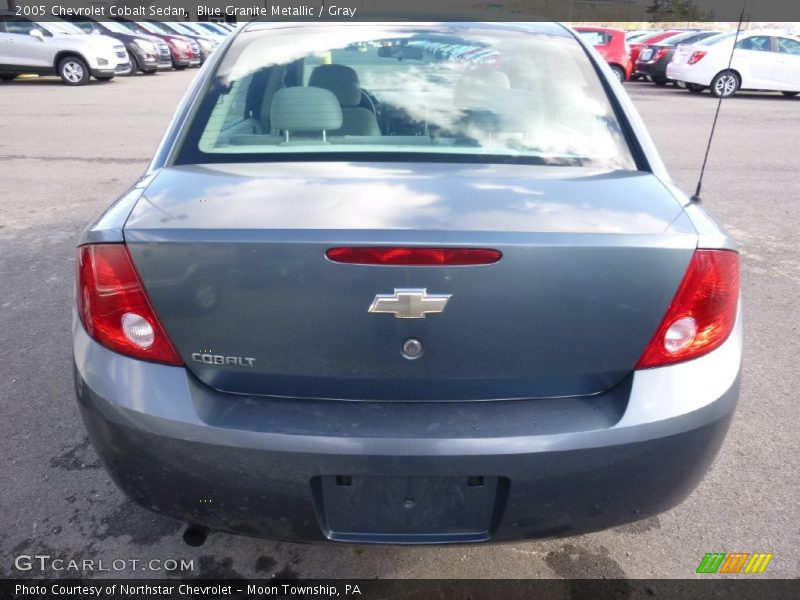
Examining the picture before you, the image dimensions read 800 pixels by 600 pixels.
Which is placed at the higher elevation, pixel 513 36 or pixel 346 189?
A: pixel 513 36

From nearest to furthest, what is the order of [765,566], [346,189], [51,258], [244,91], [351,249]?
[351,249] < [346,189] < [765,566] < [244,91] < [51,258]

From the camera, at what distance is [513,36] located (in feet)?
8.81

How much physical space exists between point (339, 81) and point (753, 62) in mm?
16353

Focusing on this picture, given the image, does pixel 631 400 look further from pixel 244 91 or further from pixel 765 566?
pixel 244 91

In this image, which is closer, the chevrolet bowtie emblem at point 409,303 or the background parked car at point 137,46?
the chevrolet bowtie emblem at point 409,303

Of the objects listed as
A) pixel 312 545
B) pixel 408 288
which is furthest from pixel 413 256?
pixel 312 545

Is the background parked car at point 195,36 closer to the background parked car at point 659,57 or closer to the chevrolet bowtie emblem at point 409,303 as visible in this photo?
the background parked car at point 659,57

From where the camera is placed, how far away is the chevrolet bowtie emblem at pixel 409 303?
153cm

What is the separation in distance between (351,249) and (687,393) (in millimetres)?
927

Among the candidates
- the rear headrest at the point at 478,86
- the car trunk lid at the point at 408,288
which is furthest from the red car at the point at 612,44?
the car trunk lid at the point at 408,288

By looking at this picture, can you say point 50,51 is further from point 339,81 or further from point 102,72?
point 339,81

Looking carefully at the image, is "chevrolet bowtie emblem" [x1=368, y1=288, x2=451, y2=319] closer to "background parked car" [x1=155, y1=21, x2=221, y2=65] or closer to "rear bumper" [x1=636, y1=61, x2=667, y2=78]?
"rear bumper" [x1=636, y1=61, x2=667, y2=78]

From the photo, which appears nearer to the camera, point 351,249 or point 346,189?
point 351,249

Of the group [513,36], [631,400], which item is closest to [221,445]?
[631,400]
